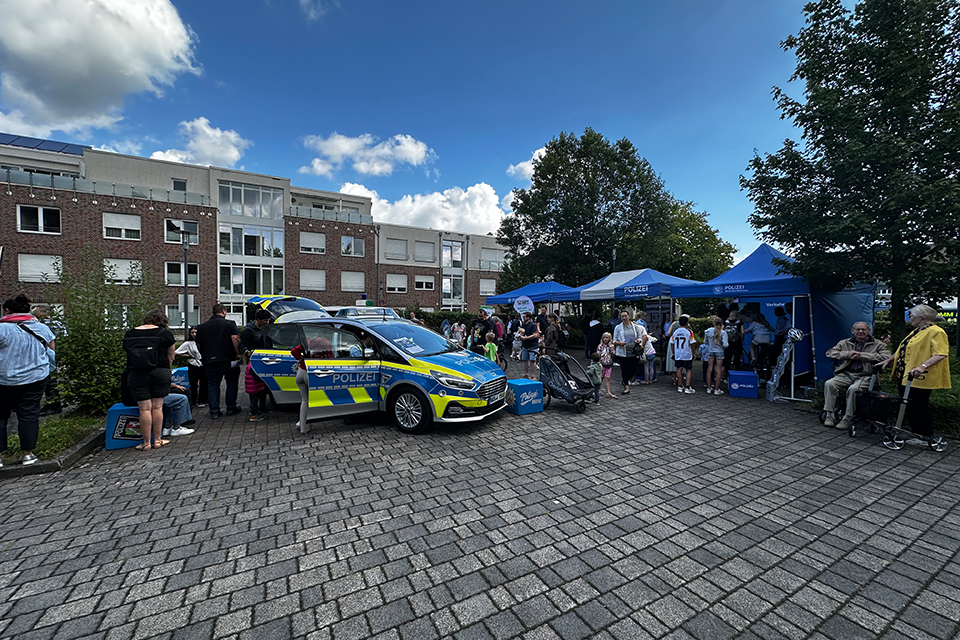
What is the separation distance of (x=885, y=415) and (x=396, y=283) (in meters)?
37.7

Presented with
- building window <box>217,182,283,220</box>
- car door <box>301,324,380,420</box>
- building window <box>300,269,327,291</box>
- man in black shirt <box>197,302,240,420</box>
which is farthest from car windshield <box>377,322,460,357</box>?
building window <box>217,182,283,220</box>

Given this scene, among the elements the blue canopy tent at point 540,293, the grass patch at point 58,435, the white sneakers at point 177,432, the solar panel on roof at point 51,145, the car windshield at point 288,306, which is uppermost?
the solar panel on roof at point 51,145

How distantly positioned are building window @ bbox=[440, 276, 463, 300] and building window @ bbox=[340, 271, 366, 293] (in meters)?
10.5

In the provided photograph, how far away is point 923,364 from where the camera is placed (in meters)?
5.26

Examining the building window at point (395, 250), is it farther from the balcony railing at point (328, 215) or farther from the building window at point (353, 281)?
the building window at point (353, 281)

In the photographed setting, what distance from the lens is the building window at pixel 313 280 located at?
3400 centimetres

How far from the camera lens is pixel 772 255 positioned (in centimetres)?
1045

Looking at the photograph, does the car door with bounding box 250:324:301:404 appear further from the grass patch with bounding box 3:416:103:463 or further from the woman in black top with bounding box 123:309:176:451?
the grass patch with bounding box 3:416:103:463

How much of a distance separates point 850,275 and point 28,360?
1245 cm

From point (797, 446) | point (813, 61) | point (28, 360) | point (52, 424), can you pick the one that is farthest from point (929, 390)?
point (52, 424)

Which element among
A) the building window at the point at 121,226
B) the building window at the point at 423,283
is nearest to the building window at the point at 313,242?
the building window at the point at 423,283

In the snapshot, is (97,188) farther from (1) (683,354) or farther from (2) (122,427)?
(1) (683,354)

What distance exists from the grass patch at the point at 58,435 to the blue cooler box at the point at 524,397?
608 centimetres

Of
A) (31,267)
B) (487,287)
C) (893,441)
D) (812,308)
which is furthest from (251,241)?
(893,441)
